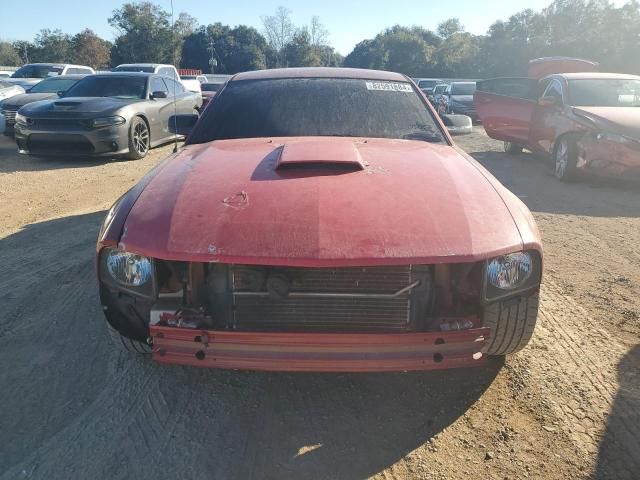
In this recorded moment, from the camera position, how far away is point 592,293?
3.86 m

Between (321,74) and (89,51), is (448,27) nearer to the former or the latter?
(89,51)

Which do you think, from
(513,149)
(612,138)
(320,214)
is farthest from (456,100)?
(320,214)

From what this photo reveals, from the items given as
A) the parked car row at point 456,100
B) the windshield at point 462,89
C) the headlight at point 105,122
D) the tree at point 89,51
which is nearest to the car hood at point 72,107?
the headlight at point 105,122

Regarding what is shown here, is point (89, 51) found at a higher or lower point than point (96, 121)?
higher

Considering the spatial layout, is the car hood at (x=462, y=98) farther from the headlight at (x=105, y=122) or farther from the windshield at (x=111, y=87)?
the headlight at (x=105, y=122)

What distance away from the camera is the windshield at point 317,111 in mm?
3488

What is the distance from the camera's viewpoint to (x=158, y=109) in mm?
9727

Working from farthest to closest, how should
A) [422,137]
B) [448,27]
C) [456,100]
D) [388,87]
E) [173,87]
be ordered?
[448,27] → [456,100] → [173,87] → [388,87] → [422,137]

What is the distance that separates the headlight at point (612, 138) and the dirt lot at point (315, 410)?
3.66 metres

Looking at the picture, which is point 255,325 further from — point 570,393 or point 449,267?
point 570,393

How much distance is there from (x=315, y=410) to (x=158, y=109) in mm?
8456

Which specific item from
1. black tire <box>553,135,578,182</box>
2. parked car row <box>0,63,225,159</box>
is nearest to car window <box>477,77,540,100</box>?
black tire <box>553,135,578,182</box>

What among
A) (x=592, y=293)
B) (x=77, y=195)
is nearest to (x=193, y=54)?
(x=77, y=195)

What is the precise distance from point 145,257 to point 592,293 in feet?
10.5
